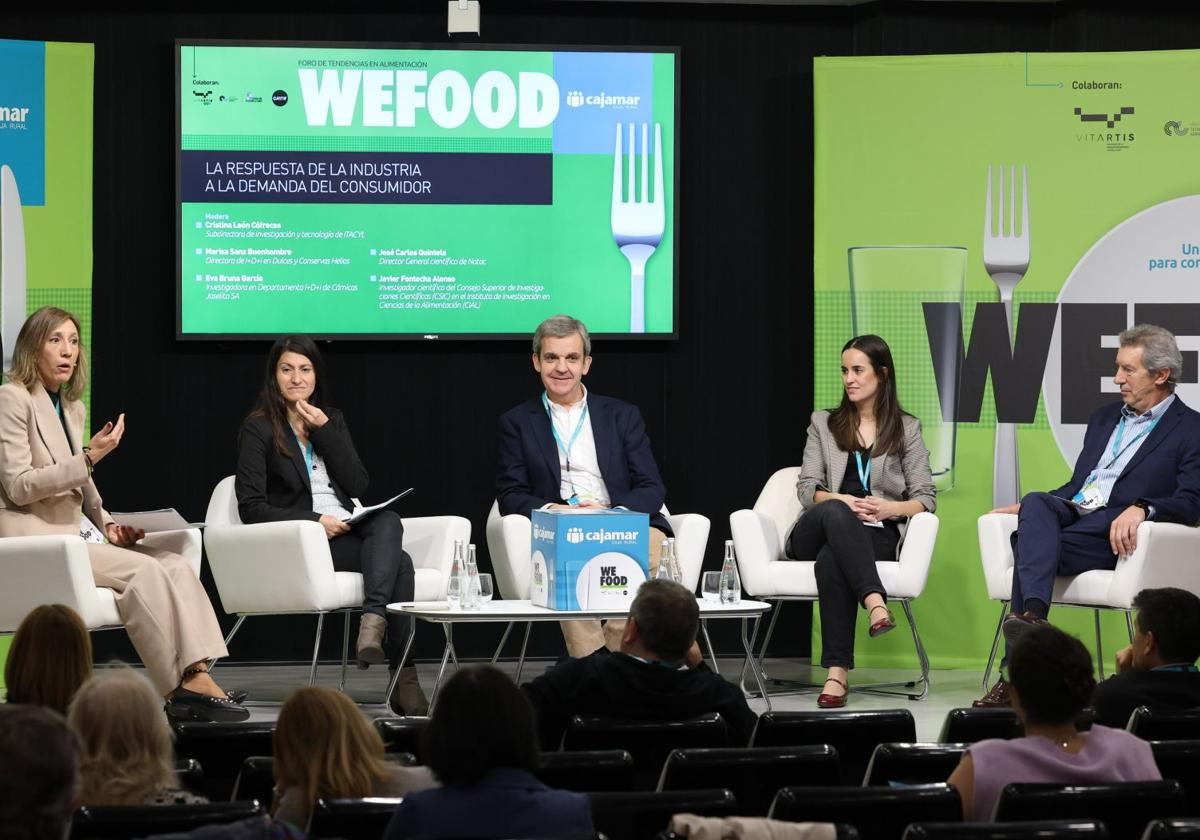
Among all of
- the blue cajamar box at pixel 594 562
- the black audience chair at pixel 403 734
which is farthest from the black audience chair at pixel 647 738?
the blue cajamar box at pixel 594 562

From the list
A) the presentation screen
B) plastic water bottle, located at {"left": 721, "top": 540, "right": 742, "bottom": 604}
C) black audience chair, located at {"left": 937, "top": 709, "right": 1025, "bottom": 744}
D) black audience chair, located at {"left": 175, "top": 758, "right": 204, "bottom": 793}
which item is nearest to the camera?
black audience chair, located at {"left": 175, "top": 758, "right": 204, "bottom": 793}

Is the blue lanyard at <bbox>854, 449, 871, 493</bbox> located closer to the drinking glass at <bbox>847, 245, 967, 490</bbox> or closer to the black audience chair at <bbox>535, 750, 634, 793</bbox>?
the drinking glass at <bbox>847, 245, 967, 490</bbox>

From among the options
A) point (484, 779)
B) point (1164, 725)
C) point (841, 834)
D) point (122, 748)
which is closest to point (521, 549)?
point (1164, 725)

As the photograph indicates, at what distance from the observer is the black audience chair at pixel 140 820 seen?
85.5 inches

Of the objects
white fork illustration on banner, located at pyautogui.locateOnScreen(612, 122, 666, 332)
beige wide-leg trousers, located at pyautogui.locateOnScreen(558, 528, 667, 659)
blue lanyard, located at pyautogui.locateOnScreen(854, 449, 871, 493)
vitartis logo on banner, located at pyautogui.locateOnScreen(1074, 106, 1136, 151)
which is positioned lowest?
beige wide-leg trousers, located at pyautogui.locateOnScreen(558, 528, 667, 659)

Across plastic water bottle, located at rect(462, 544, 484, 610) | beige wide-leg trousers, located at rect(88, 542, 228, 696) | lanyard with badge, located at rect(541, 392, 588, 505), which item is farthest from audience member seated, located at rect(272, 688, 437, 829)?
lanyard with badge, located at rect(541, 392, 588, 505)

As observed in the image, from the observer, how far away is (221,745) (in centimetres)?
308

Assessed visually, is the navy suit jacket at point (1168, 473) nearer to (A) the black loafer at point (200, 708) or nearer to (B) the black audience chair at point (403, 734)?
(A) the black loafer at point (200, 708)

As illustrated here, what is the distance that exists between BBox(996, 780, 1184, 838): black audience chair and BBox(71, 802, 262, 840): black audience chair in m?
1.15

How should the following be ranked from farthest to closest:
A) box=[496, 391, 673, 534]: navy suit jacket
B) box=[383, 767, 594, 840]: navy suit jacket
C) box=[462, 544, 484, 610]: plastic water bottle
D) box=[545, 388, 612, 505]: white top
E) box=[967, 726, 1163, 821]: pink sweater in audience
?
1. box=[545, 388, 612, 505]: white top
2. box=[496, 391, 673, 534]: navy suit jacket
3. box=[462, 544, 484, 610]: plastic water bottle
4. box=[967, 726, 1163, 821]: pink sweater in audience
5. box=[383, 767, 594, 840]: navy suit jacket

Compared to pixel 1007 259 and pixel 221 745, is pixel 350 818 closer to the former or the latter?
pixel 221 745

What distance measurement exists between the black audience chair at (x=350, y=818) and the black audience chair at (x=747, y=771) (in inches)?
21.7

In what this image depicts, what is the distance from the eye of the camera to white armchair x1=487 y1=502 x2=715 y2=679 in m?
5.60

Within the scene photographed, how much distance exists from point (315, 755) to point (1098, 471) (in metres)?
4.16
